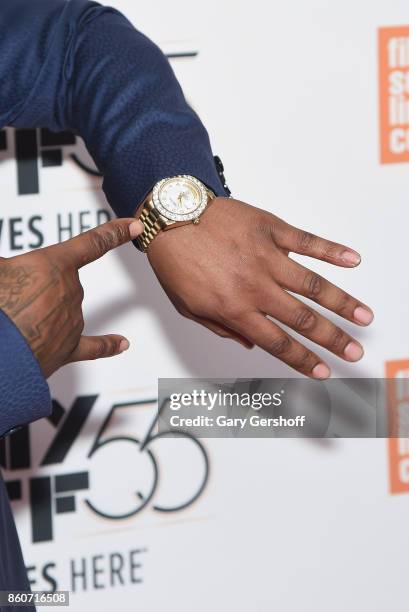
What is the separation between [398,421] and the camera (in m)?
1.58

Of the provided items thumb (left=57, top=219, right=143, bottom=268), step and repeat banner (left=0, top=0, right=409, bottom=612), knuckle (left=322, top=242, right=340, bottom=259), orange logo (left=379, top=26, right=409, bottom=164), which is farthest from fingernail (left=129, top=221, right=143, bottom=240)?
orange logo (left=379, top=26, right=409, bottom=164)

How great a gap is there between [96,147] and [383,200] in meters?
0.70

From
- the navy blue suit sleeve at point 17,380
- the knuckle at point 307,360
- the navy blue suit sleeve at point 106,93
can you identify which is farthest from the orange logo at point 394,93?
the navy blue suit sleeve at point 17,380

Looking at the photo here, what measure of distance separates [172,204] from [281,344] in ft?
0.72

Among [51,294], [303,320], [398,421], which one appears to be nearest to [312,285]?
[303,320]

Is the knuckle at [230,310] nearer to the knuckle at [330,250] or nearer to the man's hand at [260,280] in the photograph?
the man's hand at [260,280]

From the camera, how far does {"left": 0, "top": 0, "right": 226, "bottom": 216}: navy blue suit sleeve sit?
37.2 inches

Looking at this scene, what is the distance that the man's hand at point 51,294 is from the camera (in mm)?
744

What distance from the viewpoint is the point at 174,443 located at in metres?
1.50

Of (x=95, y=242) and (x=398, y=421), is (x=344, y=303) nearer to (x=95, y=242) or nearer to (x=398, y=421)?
(x=95, y=242)

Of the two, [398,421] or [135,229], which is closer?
[135,229]

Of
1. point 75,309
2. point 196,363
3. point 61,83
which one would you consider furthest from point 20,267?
point 196,363

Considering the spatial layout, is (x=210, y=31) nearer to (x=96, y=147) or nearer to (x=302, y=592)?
(x=96, y=147)

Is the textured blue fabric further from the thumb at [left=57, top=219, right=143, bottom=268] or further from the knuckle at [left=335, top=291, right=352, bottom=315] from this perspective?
the knuckle at [left=335, top=291, right=352, bottom=315]
